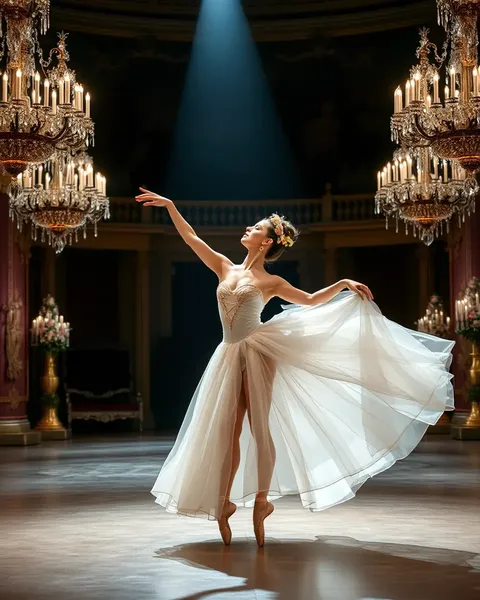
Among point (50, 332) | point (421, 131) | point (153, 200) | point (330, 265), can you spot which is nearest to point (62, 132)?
point (421, 131)

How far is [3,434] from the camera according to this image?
17.5m

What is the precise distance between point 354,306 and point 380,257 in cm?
1720

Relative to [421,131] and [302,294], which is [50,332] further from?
[302,294]

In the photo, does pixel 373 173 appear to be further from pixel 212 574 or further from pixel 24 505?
pixel 212 574

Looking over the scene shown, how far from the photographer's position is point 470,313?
17125 millimetres

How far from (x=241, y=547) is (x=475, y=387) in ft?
38.5

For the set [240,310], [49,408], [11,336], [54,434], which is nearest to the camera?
[240,310]

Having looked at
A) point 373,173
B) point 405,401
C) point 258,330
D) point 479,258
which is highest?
point 373,173

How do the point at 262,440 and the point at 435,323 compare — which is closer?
the point at 262,440

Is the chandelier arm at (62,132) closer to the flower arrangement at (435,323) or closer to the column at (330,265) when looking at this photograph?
the flower arrangement at (435,323)

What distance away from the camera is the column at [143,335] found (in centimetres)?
2261

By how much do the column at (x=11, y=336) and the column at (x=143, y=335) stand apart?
4597 millimetres

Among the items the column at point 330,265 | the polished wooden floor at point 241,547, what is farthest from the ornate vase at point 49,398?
the polished wooden floor at point 241,547

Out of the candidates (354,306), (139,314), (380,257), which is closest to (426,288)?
(380,257)
